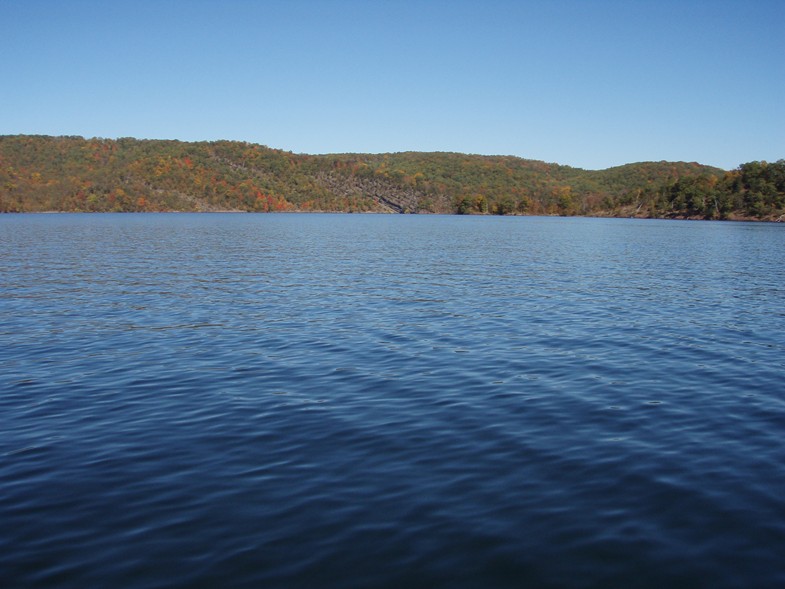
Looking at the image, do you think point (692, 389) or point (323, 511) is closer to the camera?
point (323, 511)

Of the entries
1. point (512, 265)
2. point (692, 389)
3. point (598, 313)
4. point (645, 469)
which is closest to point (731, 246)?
point (512, 265)

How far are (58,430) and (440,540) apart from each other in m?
9.00

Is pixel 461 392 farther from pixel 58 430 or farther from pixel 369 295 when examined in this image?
pixel 369 295

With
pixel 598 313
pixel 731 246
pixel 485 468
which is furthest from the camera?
pixel 731 246

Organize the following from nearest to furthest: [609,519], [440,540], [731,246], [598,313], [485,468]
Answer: [440,540], [609,519], [485,468], [598,313], [731,246]

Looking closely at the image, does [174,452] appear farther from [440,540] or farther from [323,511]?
[440,540]

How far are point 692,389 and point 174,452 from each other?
43.5 ft

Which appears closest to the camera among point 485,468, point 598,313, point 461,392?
point 485,468

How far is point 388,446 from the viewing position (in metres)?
12.7

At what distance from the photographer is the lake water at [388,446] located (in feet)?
28.2

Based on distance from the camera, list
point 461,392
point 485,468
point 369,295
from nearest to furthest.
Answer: point 485,468 → point 461,392 → point 369,295

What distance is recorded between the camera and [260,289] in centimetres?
3638

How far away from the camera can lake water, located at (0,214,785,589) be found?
8594 millimetres

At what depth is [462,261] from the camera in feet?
186
